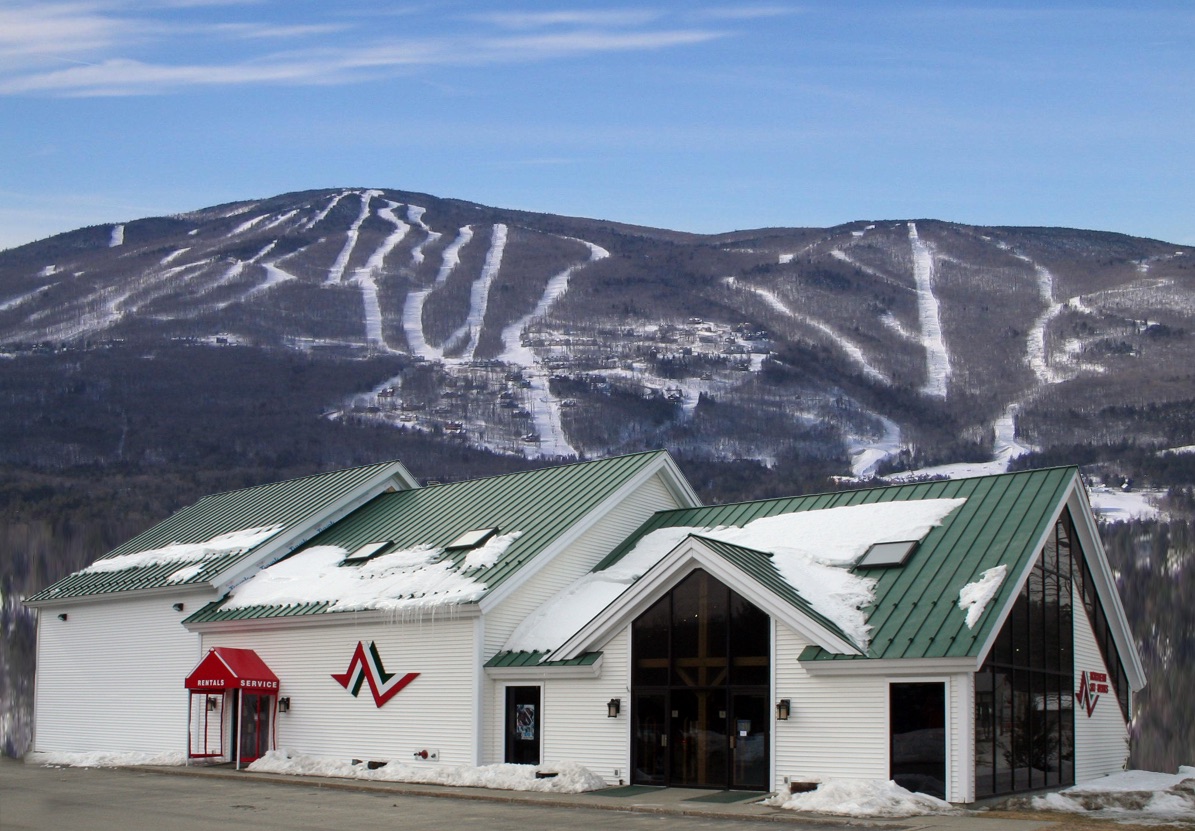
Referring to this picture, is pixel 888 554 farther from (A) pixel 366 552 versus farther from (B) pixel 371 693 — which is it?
(A) pixel 366 552

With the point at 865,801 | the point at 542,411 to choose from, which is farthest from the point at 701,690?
the point at 542,411

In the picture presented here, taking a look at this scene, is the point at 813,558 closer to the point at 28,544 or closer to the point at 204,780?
the point at 204,780

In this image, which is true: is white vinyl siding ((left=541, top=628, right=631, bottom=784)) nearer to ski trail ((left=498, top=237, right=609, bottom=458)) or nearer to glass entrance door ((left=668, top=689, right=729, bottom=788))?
glass entrance door ((left=668, top=689, right=729, bottom=788))

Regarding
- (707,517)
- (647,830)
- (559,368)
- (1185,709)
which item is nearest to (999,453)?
(559,368)

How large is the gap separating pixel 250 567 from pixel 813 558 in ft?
50.8

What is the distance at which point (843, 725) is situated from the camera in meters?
24.9

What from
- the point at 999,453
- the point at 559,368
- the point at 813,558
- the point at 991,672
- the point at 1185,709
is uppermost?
the point at 559,368

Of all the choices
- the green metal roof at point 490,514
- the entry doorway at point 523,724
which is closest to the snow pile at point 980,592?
the entry doorway at point 523,724

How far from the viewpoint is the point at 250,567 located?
3656 centimetres

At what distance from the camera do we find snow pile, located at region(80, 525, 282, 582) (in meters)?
37.5

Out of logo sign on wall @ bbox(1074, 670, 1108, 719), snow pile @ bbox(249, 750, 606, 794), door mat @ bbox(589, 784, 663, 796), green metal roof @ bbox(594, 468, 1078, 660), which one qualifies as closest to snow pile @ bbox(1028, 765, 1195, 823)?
logo sign on wall @ bbox(1074, 670, 1108, 719)

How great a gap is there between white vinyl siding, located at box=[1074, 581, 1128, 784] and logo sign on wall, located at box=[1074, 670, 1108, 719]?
0.28ft

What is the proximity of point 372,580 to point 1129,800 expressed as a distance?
16.9m

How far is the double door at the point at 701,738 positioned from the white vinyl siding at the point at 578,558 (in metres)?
3.94
